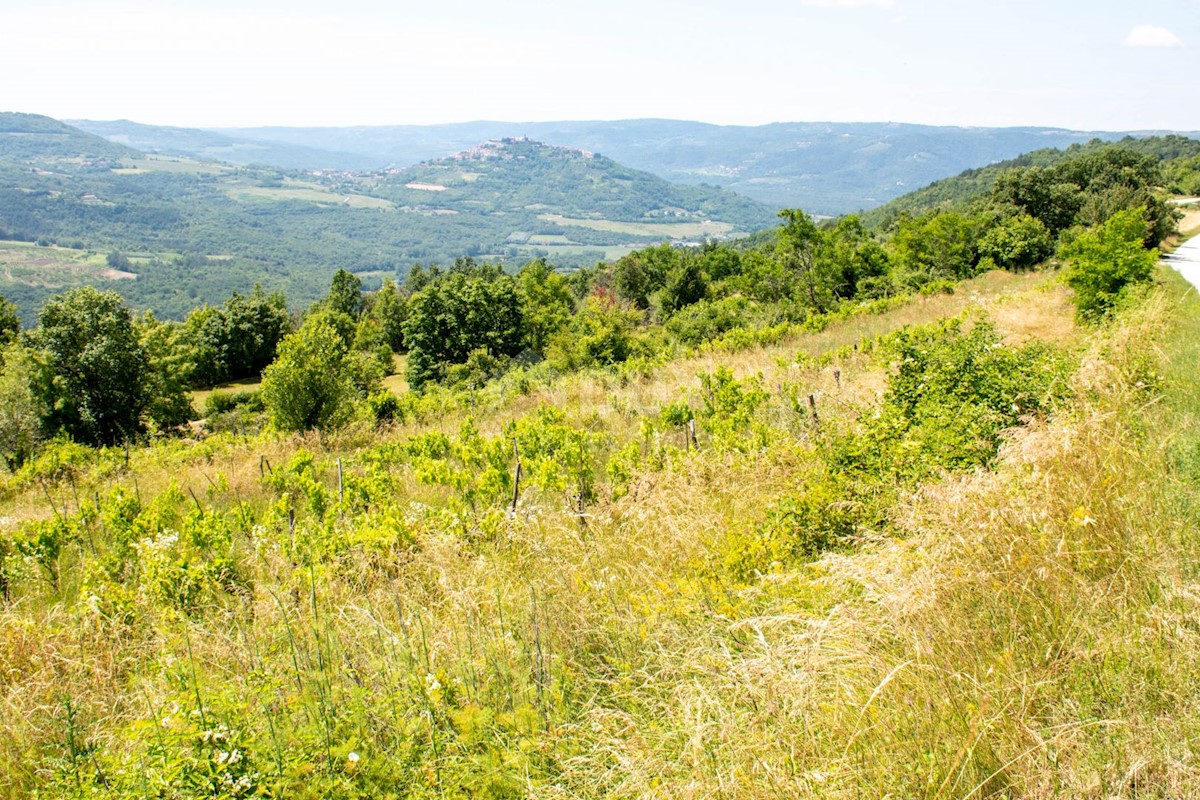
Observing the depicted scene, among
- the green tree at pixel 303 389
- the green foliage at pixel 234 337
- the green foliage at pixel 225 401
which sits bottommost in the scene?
the green foliage at pixel 225 401

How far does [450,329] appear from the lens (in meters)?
51.8

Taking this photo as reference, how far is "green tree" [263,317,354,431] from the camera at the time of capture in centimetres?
1688

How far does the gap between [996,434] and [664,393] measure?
718 cm

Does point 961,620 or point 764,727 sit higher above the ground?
point 961,620

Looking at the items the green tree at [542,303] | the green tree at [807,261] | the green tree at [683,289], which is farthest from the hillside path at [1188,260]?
the green tree at [542,303]

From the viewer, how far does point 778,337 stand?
17859mm

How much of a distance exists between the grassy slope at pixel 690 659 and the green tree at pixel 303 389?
41.3 ft

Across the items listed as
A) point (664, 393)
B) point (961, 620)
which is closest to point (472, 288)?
point (664, 393)

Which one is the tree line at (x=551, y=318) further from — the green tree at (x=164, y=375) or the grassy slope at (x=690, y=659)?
the grassy slope at (x=690, y=659)

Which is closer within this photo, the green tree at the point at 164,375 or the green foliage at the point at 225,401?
the green tree at the point at 164,375

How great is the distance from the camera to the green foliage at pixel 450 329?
5097 centimetres

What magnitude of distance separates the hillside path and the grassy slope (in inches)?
566

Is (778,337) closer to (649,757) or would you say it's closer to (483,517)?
(483,517)

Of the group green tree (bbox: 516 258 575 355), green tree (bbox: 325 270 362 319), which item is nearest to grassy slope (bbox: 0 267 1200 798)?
green tree (bbox: 516 258 575 355)
